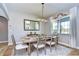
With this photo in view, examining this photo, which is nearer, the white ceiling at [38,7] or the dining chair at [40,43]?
the white ceiling at [38,7]

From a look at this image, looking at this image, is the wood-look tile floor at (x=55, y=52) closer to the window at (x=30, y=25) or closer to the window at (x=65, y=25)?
the window at (x=65, y=25)

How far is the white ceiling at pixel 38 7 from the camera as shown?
1676 millimetres

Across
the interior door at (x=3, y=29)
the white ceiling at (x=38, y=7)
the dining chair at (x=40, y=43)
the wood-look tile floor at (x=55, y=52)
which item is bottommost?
the wood-look tile floor at (x=55, y=52)

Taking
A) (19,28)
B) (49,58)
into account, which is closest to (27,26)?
(19,28)

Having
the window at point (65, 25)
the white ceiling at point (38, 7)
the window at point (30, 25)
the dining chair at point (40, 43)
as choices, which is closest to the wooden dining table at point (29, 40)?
the dining chair at point (40, 43)

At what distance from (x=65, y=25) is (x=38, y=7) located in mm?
632

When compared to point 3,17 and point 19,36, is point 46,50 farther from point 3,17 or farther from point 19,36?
point 3,17

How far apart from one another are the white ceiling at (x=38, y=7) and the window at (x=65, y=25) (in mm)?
195

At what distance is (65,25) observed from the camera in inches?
70.1

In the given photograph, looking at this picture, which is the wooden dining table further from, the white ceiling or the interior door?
the white ceiling

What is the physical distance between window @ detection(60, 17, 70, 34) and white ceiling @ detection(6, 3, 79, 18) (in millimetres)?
195

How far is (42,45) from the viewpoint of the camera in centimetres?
180

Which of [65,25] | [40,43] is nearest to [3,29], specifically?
[40,43]

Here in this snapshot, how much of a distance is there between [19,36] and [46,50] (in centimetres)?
59
